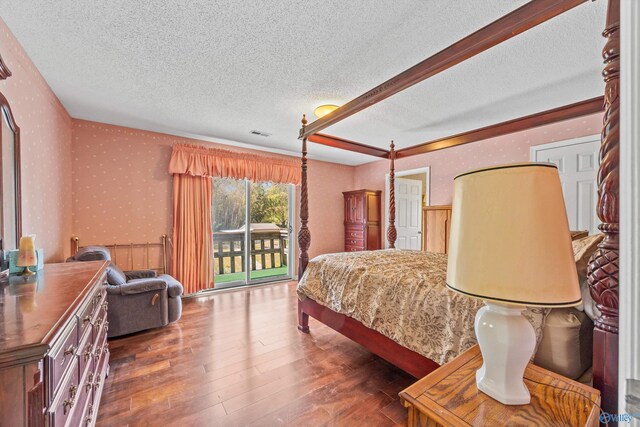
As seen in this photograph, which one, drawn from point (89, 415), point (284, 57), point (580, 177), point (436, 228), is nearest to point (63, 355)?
point (89, 415)

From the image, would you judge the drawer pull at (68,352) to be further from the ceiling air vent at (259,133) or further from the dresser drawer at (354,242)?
the dresser drawer at (354,242)

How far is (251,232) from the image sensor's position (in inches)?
184

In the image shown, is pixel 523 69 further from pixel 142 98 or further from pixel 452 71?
pixel 142 98

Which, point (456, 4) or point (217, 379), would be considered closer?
point (456, 4)

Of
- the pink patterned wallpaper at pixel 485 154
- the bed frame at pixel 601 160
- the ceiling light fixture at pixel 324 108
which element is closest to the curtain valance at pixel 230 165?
the ceiling light fixture at pixel 324 108

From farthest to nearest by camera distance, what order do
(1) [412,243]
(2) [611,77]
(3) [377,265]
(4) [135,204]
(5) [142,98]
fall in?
(1) [412,243]
(4) [135,204]
(5) [142,98]
(3) [377,265]
(2) [611,77]

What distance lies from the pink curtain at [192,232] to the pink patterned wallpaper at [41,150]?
1136 mm

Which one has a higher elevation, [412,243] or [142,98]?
[142,98]

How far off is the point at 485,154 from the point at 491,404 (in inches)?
145

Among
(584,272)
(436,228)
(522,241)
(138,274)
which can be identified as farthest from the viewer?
(436,228)

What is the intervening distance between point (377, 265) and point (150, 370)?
1.95m

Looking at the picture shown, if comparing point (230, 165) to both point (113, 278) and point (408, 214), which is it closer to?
Answer: point (113, 278)

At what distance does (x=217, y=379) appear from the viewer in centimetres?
198

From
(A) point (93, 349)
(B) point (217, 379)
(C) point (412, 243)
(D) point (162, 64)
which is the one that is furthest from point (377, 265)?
(C) point (412, 243)
